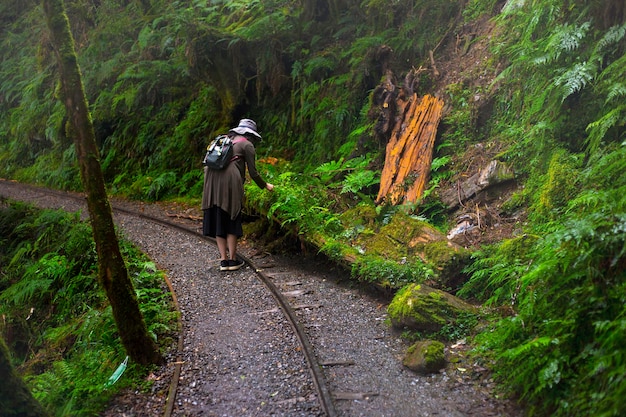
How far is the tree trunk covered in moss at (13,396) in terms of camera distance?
368 centimetres

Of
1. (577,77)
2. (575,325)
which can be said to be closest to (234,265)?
(575,325)

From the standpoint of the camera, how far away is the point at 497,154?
7.51 m

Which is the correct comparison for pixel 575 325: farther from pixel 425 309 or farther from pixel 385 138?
pixel 385 138

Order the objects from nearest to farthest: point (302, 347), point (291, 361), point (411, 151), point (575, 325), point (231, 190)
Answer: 1. point (575, 325)
2. point (291, 361)
3. point (302, 347)
4. point (231, 190)
5. point (411, 151)

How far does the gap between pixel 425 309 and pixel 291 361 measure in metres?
1.54

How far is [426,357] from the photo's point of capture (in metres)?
4.44

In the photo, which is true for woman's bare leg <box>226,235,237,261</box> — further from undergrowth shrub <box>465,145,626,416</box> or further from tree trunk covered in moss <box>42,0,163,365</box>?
undergrowth shrub <box>465,145,626,416</box>

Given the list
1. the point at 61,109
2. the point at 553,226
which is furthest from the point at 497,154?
the point at 61,109

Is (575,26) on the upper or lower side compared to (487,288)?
upper

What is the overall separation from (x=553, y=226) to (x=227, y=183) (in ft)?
14.8

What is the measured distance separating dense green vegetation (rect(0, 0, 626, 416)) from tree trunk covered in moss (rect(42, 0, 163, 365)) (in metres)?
2.89

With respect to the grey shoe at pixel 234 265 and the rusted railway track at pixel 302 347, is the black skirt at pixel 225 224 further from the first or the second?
the rusted railway track at pixel 302 347

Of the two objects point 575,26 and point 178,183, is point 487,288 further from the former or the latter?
point 178,183

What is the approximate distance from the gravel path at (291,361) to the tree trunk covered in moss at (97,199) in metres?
0.46
